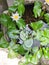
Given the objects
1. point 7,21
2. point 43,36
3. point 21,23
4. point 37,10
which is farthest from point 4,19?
point 43,36

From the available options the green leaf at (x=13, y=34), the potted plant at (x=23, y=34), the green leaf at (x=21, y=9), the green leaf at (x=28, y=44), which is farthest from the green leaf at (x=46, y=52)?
the green leaf at (x=21, y=9)

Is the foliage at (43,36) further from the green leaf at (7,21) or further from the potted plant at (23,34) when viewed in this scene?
the green leaf at (7,21)

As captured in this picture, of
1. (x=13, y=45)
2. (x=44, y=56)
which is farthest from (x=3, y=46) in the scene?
(x=44, y=56)

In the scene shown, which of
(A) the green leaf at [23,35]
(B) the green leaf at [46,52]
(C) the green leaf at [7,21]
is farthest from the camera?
(C) the green leaf at [7,21]

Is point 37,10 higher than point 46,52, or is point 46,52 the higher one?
point 37,10

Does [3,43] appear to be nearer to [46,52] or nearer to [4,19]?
[4,19]

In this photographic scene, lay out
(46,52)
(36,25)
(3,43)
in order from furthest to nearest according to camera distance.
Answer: (3,43) → (36,25) → (46,52)

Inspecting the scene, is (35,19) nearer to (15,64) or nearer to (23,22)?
(23,22)

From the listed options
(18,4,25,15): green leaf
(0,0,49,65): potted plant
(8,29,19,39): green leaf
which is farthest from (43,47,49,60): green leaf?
(18,4,25,15): green leaf

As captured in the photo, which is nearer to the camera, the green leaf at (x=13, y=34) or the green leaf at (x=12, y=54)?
the green leaf at (x=12, y=54)

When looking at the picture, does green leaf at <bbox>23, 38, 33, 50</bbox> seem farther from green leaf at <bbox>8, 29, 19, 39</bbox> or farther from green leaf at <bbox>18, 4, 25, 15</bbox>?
green leaf at <bbox>18, 4, 25, 15</bbox>

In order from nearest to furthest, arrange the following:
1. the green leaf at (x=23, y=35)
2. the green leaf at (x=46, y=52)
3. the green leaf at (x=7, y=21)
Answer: the green leaf at (x=46, y=52)
the green leaf at (x=23, y=35)
the green leaf at (x=7, y=21)
